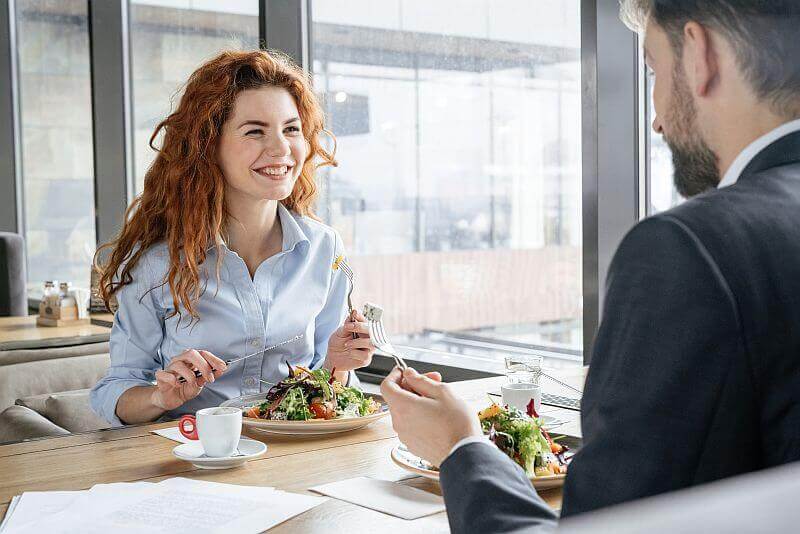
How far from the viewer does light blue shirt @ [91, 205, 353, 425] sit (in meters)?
2.30

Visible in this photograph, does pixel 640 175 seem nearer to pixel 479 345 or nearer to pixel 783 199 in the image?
pixel 479 345

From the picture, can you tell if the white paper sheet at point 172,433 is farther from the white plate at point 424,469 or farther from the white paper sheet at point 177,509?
the white plate at point 424,469

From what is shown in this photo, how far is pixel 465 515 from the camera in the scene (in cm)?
103

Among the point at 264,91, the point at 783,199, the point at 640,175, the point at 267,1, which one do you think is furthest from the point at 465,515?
the point at 267,1

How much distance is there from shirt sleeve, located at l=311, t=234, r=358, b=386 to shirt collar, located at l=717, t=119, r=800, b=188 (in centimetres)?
164

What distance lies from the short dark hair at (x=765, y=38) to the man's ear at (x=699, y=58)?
0.01 metres

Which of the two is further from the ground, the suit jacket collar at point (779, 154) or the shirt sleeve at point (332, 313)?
the suit jacket collar at point (779, 154)

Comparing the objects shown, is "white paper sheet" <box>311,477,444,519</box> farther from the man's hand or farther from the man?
the man

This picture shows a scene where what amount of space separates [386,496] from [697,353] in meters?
0.74

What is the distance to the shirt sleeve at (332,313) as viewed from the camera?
8.41ft

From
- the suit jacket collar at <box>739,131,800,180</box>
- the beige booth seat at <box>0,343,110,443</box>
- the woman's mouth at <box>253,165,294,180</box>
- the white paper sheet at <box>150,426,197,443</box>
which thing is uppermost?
the woman's mouth at <box>253,165,294,180</box>

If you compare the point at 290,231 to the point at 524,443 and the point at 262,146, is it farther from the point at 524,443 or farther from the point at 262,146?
the point at 524,443

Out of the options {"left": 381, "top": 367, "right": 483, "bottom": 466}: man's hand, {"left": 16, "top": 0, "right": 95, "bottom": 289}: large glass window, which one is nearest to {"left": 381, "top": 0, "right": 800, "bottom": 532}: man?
{"left": 381, "top": 367, "right": 483, "bottom": 466}: man's hand

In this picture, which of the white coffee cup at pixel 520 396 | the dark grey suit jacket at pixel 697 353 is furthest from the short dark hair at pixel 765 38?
the white coffee cup at pixel 520 396
